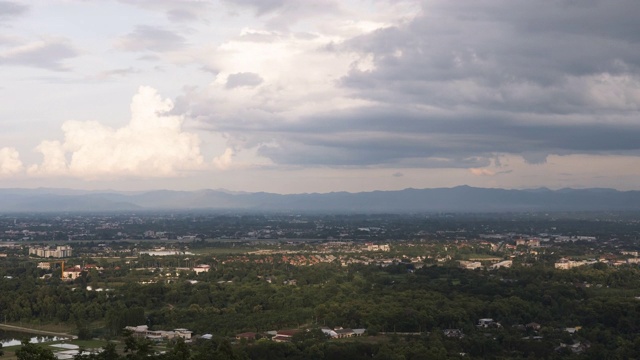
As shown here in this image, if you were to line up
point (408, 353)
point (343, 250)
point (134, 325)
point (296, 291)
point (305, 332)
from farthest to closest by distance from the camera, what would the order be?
point (343, 250) → point (296, 291) → point (134, 325) → point (305, 332) → point (408, 353)

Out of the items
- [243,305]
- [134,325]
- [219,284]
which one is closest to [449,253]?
[219,284]

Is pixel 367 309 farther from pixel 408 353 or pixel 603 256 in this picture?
pixel 603 256

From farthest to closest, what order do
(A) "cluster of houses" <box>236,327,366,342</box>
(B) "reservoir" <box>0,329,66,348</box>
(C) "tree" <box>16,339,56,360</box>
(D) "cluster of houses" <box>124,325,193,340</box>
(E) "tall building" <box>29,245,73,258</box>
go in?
(E) "tall building" <box>29,245,73,258</box>
(B) "reservoir" <box>0,329,66,348</box>
(D) "cluster of houses" <box>124,325,193,340</box>
(A) "cluster of houses" <box>236,327,366,342</box>
(C) "tree" <box>16,339,56,360</box>

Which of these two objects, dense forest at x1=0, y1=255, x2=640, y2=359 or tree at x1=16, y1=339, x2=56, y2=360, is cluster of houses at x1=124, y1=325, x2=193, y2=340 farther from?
tree at x1=16, y1=339, x2=56, y2=360

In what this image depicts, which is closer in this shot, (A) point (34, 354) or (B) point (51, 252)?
(A) point (34, 354)

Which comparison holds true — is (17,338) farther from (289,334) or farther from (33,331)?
(289,334)

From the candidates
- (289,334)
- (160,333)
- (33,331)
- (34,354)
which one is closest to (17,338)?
(33,331)

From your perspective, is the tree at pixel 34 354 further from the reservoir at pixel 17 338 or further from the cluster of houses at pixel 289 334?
the reservoir at pixel 17 338

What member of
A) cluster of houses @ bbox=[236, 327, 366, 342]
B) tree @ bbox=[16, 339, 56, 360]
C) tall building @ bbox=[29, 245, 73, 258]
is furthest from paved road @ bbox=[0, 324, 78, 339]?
tall building @ bbox=[29, 245, 73, 258]

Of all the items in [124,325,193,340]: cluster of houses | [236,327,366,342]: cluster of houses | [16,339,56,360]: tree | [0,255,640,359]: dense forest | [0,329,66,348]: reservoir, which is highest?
[16,339,56,360]: tree

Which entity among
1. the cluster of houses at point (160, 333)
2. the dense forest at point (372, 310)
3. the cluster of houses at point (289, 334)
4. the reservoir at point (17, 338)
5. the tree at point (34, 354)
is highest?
the tree at point (34, 354)

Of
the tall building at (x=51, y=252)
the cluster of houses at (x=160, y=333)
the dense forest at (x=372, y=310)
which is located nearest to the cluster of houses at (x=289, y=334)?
the dense forest at (x=372, y=310)
